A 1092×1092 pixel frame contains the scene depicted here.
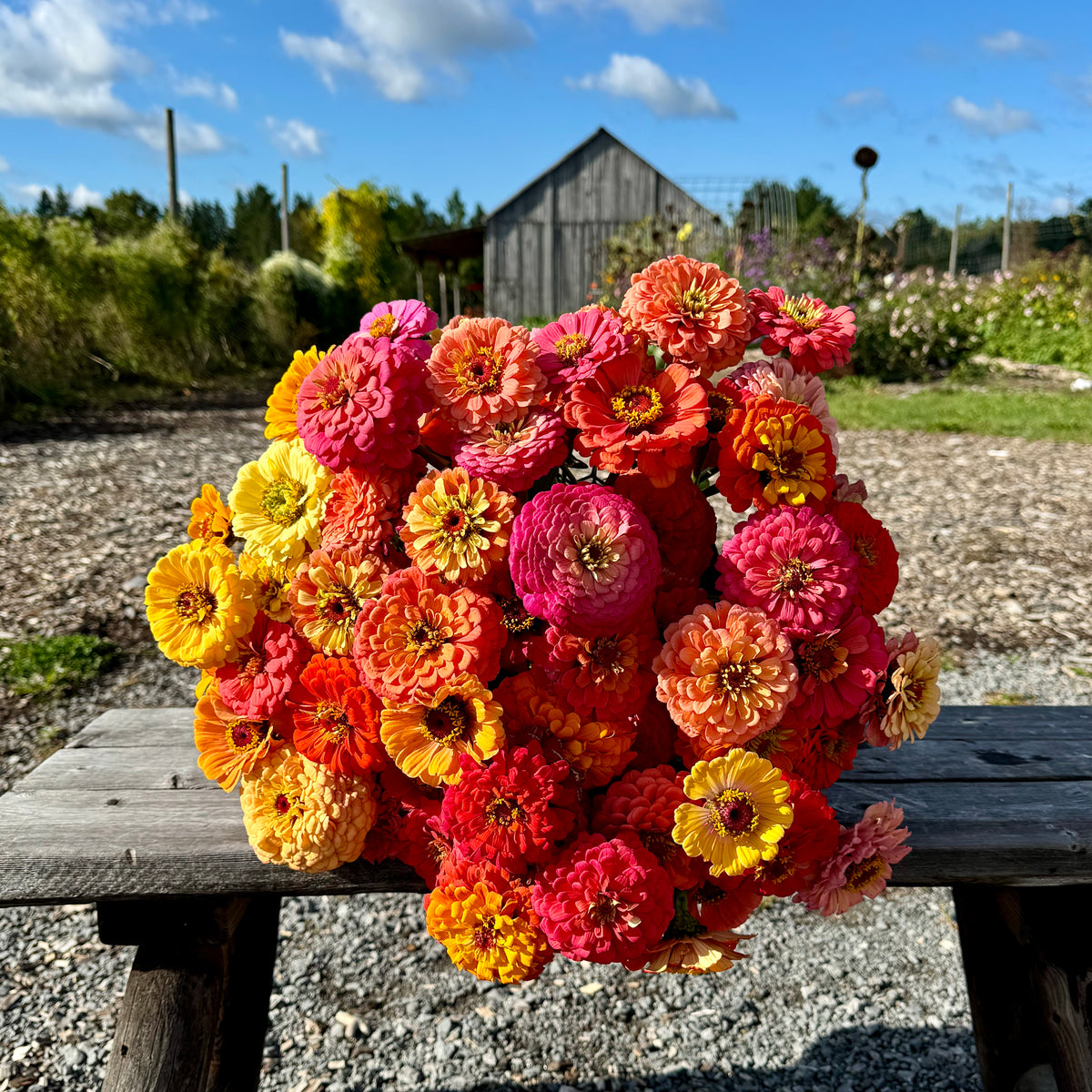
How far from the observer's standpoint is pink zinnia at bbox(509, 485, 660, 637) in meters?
1.01

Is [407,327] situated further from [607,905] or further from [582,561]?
[607,905]

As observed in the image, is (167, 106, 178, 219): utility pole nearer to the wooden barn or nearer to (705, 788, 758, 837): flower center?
the wooden barn

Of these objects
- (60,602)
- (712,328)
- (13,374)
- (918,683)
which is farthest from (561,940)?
(13,374)

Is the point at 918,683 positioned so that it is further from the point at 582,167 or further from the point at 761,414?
the point at 582,167

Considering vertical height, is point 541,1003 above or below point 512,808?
below

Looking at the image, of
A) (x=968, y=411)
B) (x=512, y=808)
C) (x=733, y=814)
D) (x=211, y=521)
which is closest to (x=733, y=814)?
(x=733, y=814)

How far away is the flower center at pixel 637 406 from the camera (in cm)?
111

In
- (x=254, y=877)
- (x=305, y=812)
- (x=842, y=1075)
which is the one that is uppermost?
(x=305, y=812)

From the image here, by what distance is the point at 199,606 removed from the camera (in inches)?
47.2

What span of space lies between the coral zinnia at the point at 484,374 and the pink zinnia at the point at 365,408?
33mm

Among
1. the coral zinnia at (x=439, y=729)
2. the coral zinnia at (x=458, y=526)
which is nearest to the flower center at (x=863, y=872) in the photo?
the coral zinnia at (x=439, y=729)

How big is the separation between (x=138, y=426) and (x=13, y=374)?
1716mm

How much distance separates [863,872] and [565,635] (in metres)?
0.49

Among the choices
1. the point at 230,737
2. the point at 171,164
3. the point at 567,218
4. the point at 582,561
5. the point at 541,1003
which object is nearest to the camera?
the point at 582,561
